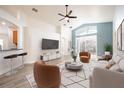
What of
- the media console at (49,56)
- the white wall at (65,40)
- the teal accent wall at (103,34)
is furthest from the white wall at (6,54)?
the teal accent wall at (103,34)

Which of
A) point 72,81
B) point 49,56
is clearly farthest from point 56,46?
point 72,81

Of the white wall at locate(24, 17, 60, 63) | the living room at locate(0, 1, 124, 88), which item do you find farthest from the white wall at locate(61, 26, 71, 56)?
the white wall at locate(24, 17, 60, 63)

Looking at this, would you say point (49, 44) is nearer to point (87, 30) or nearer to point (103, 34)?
point (87, 30)

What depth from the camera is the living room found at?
2.60 metres

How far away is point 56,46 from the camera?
9258 mm

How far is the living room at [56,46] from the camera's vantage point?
2598 millimetres

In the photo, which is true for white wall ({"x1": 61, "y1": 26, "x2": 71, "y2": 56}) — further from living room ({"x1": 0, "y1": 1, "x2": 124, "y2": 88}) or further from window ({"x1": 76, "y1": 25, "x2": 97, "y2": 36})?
window ({"x1": 76, "y1": 25, "x2": 97, "y2": 36})

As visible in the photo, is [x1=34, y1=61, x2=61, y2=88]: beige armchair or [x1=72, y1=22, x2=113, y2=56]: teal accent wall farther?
[x1=72, y1=22, x2=113, y2=56]: teal accent wall

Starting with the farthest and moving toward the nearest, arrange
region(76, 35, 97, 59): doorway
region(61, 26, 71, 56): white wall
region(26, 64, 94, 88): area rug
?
region(61, 26, 71, 56): white wall, region(76, 35, 97, 59): doorway, region(26, 64, 94, 88): area rug

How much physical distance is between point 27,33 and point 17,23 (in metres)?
0.96

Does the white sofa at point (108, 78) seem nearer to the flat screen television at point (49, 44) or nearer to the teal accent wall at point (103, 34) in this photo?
the flat screen television at point (49, 44)
